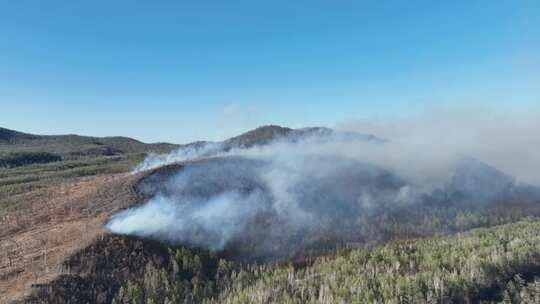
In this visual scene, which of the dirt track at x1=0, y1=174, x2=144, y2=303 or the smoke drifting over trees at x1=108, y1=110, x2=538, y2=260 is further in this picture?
the smoke drifting over trees at x1=108, y1=110, x2=538, y2=260

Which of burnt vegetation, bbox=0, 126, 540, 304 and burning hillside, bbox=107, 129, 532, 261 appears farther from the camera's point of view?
burning hillside, bbox=107, 129, 532, 261

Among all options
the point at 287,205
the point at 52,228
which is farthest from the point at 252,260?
the point at 52,228

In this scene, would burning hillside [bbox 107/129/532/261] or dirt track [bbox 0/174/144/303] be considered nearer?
dirt track [bbox 0/174/144/303]

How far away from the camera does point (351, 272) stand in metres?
84.8

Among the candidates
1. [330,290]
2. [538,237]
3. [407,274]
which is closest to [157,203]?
[330,290]

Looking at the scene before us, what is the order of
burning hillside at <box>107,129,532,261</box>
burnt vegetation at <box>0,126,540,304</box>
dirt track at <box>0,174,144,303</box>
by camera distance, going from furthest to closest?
burning hillside at <box>107,129,532,261</box>
burnt vegetation at <box>0,126,540,304</box>
dirt track at <box>0,174,144,303</box>

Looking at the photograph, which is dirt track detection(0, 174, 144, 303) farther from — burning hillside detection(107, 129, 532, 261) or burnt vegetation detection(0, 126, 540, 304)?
burning hillside detection(107, 129, 532, 261)

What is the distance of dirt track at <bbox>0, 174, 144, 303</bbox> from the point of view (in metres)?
65.8

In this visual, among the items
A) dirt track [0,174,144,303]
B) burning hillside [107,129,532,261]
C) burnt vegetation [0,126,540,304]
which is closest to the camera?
dirt track [0,174,144,303]

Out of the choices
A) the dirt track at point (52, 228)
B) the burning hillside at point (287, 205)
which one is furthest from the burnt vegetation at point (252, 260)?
the burning hillside at point (287, 205)

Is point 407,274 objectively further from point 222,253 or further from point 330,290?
point 222,253

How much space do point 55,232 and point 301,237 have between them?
67.6m

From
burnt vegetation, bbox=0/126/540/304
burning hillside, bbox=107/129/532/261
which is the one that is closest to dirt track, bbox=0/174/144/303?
burnt vegetation, bbox=0/126/540/304

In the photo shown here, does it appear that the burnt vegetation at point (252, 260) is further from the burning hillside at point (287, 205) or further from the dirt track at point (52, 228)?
the burning hillside at point (287, 205)
